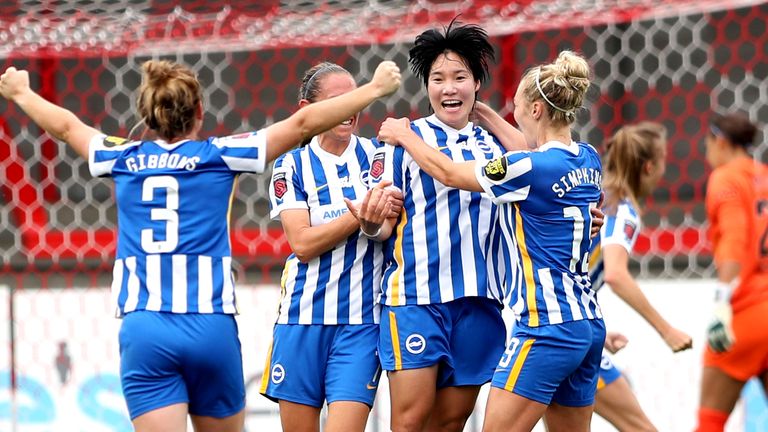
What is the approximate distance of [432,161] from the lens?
3.75m

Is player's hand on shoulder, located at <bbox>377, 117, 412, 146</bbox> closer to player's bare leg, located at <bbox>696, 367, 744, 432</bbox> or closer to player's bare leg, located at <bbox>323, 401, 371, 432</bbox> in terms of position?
player's bare leg, located at <bbox>323, 401, 371, 432</bbox>

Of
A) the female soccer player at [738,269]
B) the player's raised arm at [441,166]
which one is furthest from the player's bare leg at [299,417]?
the female soccer player at [738,269]

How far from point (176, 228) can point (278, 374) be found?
646 mm

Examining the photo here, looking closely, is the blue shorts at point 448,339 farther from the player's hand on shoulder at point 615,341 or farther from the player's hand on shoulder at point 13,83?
the player's hand on shoulder at point 13,83

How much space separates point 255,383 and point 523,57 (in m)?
3.67

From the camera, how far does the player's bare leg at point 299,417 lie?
4.04m

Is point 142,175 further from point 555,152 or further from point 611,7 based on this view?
point 611,7

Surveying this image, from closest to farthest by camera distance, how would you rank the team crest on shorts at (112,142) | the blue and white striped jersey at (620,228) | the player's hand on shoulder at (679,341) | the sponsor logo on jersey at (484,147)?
1. the team crest on shorts at (112,142)
2. the sponsor logo on jersey at (484,147)
3. the player's hand on shoulder at (679,341)
4. the blue and white striped jersey at (620,228)

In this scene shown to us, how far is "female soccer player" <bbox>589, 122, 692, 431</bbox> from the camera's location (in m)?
4.89

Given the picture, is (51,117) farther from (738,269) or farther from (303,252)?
(738,269)

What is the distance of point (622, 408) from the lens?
16.4 feet

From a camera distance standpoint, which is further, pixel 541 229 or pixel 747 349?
pixel 747 349

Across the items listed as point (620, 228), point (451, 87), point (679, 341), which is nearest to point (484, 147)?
point (451, 87)

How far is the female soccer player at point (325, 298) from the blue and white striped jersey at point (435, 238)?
108 mm
